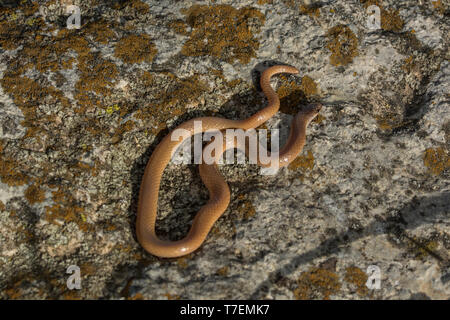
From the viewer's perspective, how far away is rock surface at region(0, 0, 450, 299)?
4566 mm

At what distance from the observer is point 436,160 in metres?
5.54

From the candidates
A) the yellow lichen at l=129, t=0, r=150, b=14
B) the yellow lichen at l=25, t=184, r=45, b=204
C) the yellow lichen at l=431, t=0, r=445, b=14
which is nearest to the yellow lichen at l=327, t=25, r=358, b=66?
the yellow lichen at l=431, t=0, r=445, b=14

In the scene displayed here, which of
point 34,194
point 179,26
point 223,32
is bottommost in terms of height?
point 34,194

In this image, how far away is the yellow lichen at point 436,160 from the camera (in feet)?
18.0

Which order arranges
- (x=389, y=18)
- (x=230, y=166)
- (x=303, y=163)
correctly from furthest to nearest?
(x=389, y=18)
(x=230, y=166)
(x=303, y=163)

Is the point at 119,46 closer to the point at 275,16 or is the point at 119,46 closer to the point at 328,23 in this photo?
the point at 275,16

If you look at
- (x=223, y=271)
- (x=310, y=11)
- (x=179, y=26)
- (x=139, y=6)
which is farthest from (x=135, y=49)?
(x=223, y=271)

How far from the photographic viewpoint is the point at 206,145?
5.66 metres

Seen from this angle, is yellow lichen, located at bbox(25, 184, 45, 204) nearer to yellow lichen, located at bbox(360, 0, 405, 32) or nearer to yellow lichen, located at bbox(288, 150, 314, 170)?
yellow lichen, located at bbox(288, 150, 314, 170)

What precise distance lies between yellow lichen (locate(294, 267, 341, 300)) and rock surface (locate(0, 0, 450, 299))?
16 mm

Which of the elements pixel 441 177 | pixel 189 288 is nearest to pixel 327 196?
pixel 441 177

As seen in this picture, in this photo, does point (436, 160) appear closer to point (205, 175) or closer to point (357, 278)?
point (357, 278)

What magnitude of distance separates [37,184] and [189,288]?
240 cm

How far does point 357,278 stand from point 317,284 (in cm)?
50
